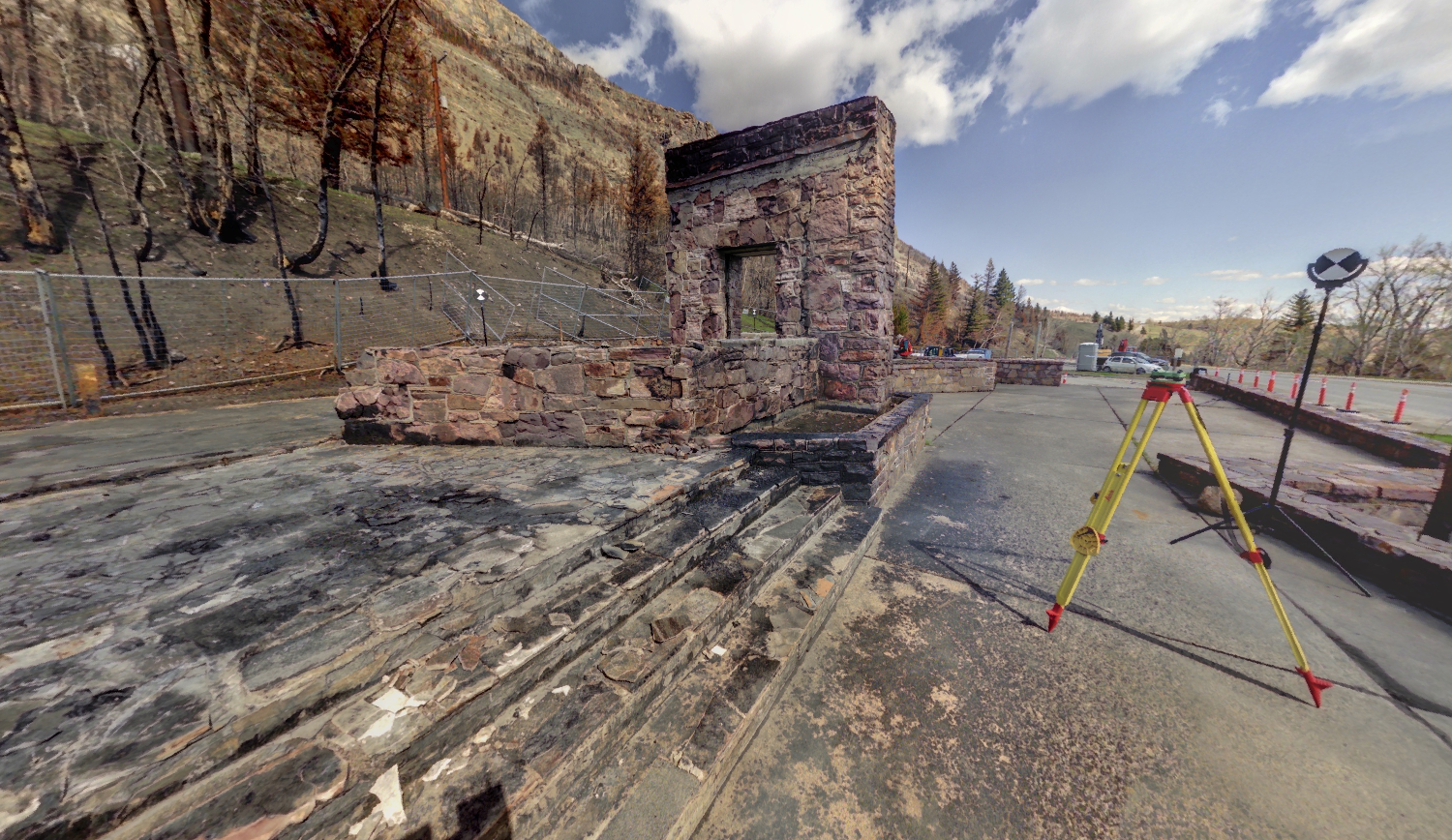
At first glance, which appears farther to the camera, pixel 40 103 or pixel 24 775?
pixel 40 103

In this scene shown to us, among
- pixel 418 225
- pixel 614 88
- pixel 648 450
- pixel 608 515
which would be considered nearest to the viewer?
pixel 608 515

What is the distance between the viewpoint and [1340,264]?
147 inches

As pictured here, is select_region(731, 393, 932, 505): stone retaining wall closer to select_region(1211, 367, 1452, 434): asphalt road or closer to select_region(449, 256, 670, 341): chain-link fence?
select_region(449, 256, 670, 341): chain-link fence

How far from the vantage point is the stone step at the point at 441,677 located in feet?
3.84

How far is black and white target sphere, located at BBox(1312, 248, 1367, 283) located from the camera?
3660 mm

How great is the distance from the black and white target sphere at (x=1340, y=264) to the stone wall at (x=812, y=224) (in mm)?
3872

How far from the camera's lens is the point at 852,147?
19.9 feet

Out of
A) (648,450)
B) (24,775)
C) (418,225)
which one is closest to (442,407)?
(648,450)

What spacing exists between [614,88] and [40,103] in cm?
7523

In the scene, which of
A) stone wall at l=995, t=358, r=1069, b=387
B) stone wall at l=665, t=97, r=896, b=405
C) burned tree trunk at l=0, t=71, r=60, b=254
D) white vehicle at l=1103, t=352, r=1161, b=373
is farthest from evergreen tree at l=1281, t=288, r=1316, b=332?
burned tree trunk at l=0, t=71, r=60, b=254

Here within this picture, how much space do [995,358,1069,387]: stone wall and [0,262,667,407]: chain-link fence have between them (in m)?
15.7

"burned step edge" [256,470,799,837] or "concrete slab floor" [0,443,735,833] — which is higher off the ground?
"concrete slab floor" [0,443,735,833]

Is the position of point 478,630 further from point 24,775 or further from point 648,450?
point 648,450

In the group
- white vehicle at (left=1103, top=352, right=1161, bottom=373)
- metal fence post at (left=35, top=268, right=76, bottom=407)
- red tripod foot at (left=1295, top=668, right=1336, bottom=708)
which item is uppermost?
metal fence post at (left=35, top=268, right=76, bottom=407)
